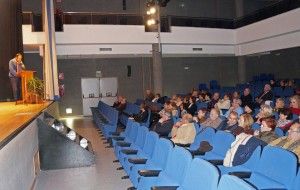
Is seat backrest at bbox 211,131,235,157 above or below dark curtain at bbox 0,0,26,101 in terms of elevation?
below

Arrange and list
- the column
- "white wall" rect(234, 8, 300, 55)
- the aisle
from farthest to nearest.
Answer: the column < "white wall" rect(234, 8, 300, 55) < the aisle

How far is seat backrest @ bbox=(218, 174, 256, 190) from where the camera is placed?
7.44ft

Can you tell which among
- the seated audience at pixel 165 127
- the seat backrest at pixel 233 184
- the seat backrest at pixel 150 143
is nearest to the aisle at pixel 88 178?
the seat backrest at pixel 150 143

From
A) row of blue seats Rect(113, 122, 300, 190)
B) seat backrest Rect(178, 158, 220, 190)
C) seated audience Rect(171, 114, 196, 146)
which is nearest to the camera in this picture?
seat backrest Rect(178, 158, 220, 190)

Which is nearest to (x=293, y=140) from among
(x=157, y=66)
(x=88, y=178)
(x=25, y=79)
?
(x=88, y=178)

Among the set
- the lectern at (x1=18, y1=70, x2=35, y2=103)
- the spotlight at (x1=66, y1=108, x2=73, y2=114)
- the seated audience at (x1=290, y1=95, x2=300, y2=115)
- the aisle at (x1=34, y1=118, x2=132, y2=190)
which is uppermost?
the lectern at (x1=18, y1=70, x2=35, y2=103)

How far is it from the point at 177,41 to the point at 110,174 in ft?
33.1

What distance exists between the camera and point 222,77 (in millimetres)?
18625

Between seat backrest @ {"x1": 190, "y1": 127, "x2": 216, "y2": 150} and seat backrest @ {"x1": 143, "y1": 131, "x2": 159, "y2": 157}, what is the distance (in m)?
0.79

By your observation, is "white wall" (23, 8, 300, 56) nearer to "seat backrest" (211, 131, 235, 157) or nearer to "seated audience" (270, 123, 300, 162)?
"seat backrest" (211, 131, 235, 157)

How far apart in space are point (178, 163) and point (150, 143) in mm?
1394

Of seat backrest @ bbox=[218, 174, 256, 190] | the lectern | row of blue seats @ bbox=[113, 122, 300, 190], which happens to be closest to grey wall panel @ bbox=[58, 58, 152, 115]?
the lectern

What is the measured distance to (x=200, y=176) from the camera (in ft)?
9.89

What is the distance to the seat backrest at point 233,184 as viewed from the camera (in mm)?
2266
